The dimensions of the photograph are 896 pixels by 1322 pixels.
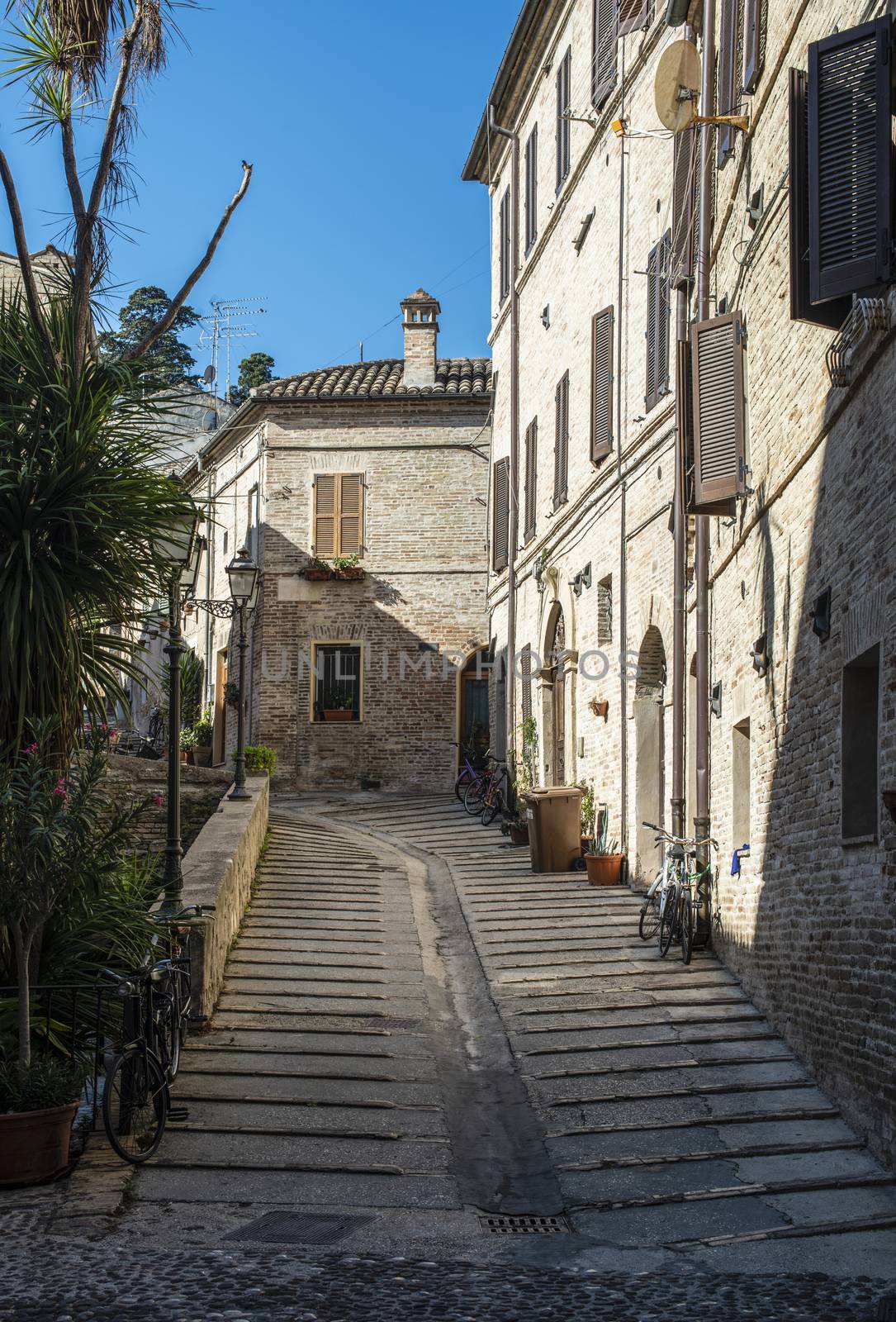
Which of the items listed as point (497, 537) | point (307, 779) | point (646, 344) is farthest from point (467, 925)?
point (307, 779)

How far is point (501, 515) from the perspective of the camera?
22.0 metres

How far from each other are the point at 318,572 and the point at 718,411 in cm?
1429

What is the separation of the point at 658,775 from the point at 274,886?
152 inches

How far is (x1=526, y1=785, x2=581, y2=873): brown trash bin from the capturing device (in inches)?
605

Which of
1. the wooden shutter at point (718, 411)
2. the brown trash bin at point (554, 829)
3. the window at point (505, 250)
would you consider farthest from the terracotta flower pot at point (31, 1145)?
the window at point (505, 250)

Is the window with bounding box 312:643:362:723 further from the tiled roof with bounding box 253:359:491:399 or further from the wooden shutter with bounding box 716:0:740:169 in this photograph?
A: the wooden shutter with bounding box 716:0:740:169

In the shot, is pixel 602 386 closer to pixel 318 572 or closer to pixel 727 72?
pixel 727 72

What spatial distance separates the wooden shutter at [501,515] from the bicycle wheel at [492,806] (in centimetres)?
365

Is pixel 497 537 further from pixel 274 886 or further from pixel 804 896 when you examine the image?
pixel 804 896

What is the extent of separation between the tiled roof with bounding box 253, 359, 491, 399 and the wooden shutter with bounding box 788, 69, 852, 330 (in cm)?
1706

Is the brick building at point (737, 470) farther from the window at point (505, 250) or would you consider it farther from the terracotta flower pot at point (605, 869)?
the window at point (505, 250)

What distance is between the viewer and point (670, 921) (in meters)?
11.5

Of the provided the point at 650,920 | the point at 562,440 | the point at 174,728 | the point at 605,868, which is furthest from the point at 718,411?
the point at 562,440

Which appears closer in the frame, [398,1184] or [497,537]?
[398,1184]
